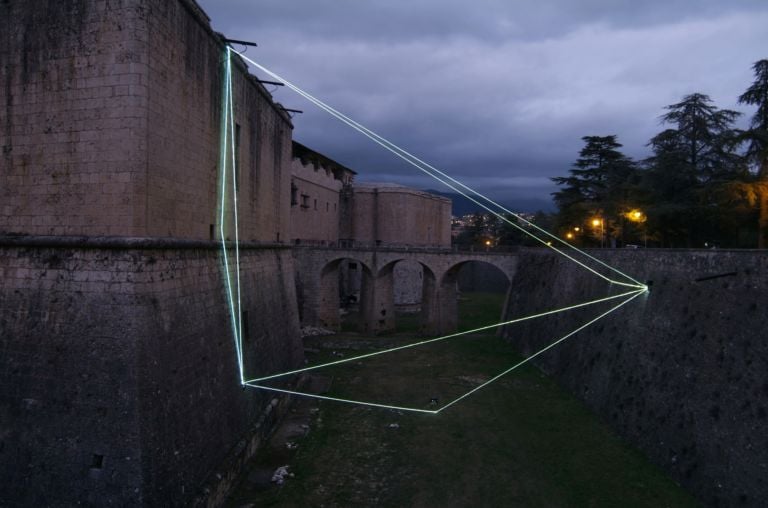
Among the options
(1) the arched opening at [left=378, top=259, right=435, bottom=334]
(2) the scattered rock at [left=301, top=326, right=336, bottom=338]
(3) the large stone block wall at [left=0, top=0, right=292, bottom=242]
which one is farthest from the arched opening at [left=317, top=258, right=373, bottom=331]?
(3) the large stone block wall at [left=0, top=0, right=292, bottom=242]

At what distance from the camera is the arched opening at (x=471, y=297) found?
→ 1110 inches

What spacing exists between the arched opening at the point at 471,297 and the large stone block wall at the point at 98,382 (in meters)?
20.7

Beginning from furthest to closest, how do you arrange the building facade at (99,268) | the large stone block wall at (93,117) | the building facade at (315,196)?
the building facade at (315,196), the large stone block wall at (93,117), the building facade at (99,268)

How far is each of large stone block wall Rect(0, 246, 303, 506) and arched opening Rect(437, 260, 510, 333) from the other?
67.9 ft

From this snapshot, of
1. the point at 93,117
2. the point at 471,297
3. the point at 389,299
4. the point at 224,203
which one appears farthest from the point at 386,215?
the point at 93,117

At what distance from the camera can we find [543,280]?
2178cm

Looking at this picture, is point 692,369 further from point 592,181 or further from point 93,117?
point 592,181

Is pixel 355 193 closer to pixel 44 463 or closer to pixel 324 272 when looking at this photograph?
pixel 324 272

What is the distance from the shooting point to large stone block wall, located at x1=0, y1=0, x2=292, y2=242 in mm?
7484

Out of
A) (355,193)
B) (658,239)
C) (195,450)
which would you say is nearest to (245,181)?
(195,450)

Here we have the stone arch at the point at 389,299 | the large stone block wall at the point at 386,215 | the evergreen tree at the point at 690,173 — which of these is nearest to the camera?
the evergreen tree at the point at 690,173

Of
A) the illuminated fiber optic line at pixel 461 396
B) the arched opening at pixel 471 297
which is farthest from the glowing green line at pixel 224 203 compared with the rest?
the arched opening at pixel 471 297

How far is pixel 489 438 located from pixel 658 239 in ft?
60.7

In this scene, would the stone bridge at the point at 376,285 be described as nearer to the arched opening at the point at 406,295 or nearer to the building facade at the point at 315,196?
the arched opening at the point at 406,295
